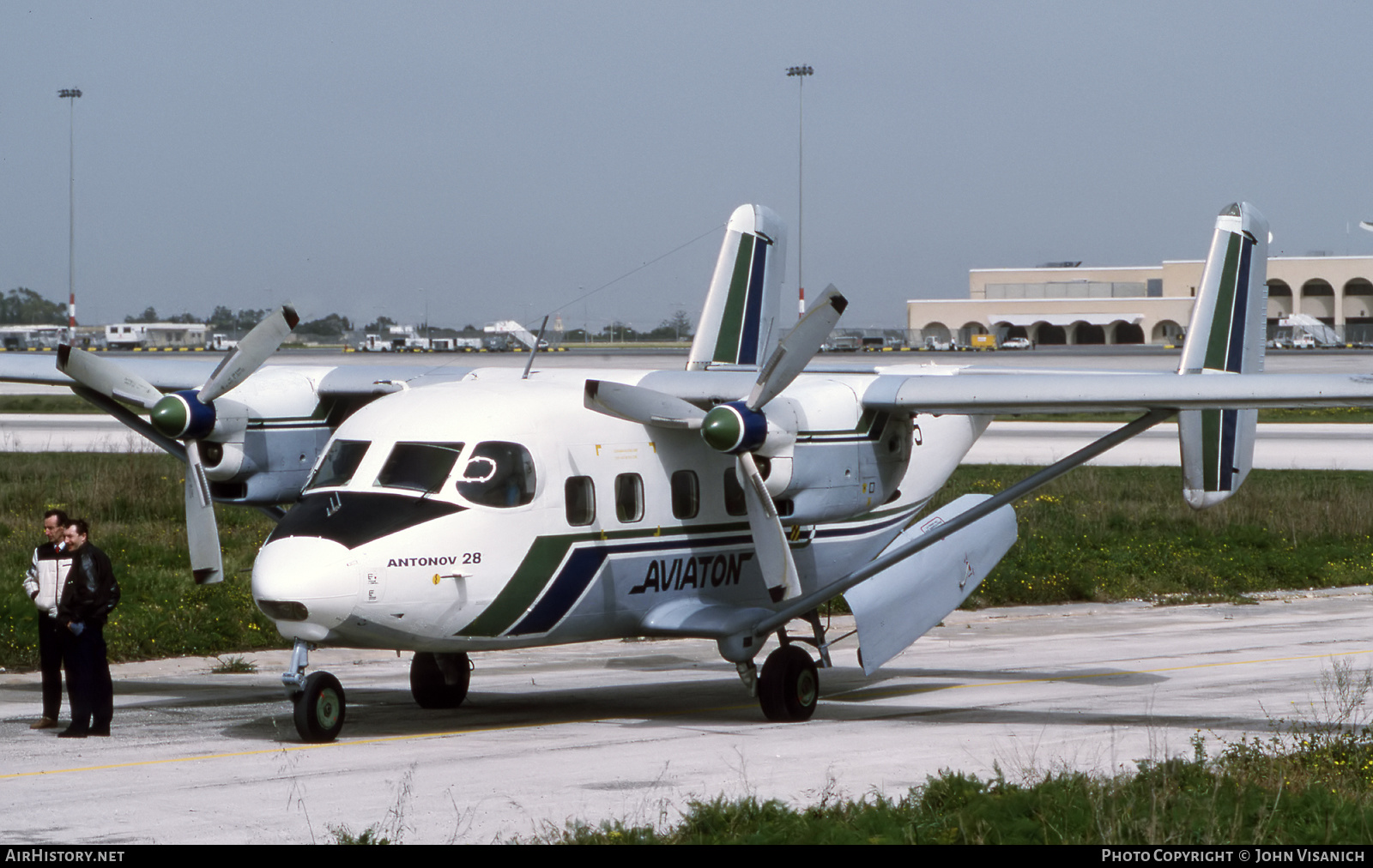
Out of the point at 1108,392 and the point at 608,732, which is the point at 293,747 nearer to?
the point at 608,732

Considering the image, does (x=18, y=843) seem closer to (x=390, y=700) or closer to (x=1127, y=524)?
(x=390, y=700)

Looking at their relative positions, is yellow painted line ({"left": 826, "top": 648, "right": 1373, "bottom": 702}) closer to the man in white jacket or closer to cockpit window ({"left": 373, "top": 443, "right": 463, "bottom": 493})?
cockpit window ({"left": 373, "top": 443, "right": 463, "bottom": 493})

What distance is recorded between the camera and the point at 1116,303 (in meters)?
130

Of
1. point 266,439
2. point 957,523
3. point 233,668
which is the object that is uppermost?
point 266,439

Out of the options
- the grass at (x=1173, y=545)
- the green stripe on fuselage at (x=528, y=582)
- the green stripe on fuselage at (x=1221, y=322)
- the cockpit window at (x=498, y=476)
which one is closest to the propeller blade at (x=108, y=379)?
the cockpit window at (x=498, y=476)

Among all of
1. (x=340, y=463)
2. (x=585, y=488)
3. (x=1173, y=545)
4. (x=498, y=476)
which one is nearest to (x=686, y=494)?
(x=585, y=488)

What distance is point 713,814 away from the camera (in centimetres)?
916

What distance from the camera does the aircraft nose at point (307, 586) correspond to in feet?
39.4

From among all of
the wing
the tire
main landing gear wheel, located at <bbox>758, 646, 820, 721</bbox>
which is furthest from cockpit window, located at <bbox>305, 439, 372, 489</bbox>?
the wing

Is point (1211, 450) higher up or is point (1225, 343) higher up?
point (1225, 343)

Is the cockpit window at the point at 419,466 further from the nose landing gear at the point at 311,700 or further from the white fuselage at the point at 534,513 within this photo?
the nose landing gear at the point at 311,700

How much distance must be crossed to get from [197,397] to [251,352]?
82 centimetres

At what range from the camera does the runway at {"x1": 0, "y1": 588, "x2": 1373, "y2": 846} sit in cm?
1027
